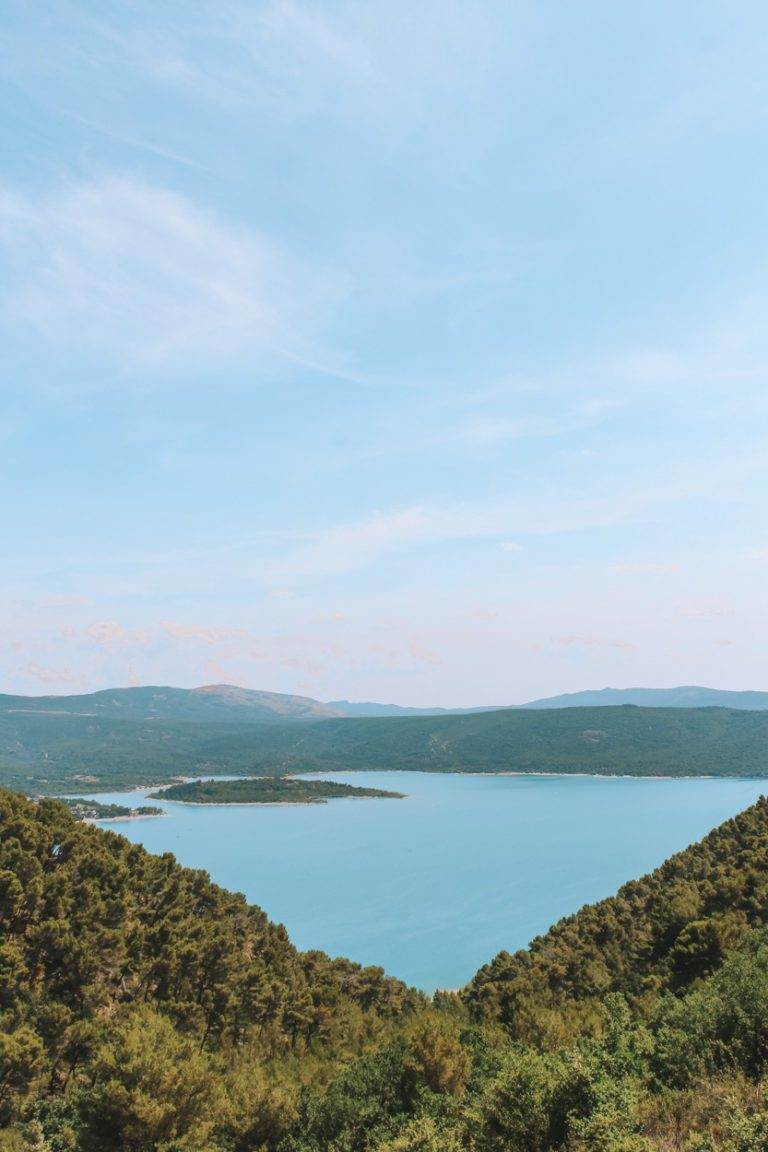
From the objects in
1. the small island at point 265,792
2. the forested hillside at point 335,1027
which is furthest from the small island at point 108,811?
the forested hillside at point 335,1027

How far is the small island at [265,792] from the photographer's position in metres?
174

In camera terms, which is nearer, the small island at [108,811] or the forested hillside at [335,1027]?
the forested hillside at [335,1027]

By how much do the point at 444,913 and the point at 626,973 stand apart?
54513mm

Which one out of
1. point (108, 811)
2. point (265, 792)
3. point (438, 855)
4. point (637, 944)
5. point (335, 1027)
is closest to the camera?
point (335, 1027)

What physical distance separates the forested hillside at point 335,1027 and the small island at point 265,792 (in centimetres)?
13901

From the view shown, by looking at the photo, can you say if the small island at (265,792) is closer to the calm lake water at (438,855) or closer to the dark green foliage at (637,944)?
the calm lake water at (438,855)

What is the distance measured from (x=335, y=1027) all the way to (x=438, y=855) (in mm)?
86806

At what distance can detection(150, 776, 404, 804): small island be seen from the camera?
174 meters

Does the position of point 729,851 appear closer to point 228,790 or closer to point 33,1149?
point 33,1149

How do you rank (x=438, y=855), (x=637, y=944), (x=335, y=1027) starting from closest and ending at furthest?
(x=335, y=1027) → (x=637, y=944) → (x=438, y=855)

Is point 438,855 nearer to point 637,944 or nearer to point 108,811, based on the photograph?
point 108,811

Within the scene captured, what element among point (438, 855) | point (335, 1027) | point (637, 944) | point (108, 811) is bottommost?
point (108, 811)

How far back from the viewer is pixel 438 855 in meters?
112

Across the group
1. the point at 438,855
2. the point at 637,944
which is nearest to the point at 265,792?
the point at 438,855
